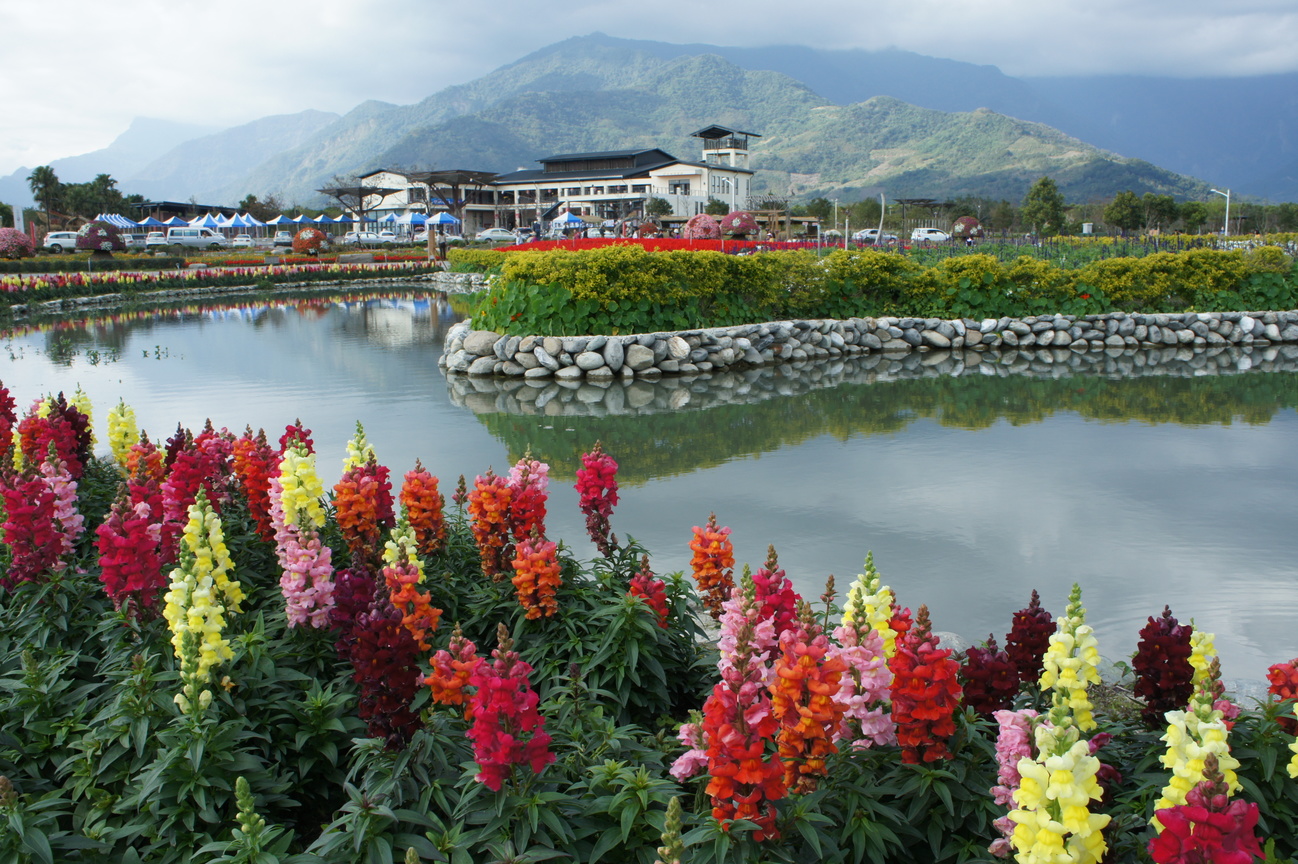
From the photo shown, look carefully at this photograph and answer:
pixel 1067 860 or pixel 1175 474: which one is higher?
pixel 1067 860

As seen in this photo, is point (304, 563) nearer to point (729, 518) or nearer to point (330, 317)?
point (729, 518)

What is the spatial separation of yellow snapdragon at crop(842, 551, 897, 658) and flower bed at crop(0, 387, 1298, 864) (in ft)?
0.03

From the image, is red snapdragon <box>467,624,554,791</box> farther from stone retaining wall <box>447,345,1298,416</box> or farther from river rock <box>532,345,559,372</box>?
river rock <box>532,345,559,372</box>

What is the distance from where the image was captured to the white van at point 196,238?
166 ft

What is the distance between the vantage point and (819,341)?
13.9 meters

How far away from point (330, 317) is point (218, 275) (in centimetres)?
1064

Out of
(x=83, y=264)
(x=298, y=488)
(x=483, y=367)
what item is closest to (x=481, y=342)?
(x=483, y=367)

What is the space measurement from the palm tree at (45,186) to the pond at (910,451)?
174 feet

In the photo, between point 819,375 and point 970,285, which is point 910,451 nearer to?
point 819,375

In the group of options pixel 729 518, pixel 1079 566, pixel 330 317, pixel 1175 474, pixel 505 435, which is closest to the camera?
pixel 1079 566

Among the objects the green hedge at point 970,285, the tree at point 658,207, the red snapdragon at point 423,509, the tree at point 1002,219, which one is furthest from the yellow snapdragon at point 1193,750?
the tree at point 658,207

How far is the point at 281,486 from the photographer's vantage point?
145 inches

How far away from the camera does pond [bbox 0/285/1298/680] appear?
496 centimetres

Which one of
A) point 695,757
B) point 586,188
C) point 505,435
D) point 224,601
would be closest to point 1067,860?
point 695,757
